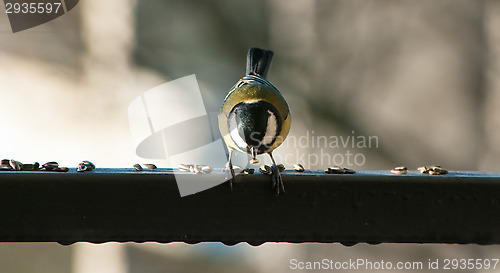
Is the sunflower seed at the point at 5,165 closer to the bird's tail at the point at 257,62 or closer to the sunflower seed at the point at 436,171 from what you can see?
the sunflower seed at the point at 436,171

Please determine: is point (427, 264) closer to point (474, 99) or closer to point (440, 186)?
point (474, 99)

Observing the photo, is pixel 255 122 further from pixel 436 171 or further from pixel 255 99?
pixel 436 171

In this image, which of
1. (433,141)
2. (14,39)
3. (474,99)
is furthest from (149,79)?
(474,99)

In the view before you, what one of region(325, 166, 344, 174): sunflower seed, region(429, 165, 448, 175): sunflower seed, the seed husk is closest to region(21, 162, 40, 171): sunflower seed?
the seed husk

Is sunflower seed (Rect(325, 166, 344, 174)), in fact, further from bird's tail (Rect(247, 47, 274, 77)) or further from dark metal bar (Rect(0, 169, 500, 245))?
bird's tail (Rect(247, 47, 274, 77))

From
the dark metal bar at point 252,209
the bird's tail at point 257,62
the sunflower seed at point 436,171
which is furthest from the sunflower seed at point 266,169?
the bird's tail at point 257,62

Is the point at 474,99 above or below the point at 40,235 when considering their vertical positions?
above
